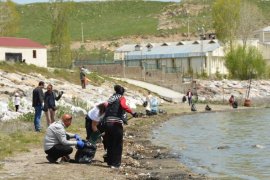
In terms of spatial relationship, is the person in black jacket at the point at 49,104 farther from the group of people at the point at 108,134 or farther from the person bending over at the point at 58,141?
the person bending over at the point at 58,141

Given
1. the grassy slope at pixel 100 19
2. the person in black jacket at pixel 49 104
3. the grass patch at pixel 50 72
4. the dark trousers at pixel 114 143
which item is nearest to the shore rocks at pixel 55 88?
the grass patch at pixel 50 72

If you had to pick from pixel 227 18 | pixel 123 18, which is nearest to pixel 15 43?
pixel 227 18

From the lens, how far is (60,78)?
54312 millimetres

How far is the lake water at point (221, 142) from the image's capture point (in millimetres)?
19297

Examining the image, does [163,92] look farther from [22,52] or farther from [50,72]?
[22,52]

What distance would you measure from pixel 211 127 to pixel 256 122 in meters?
4.90

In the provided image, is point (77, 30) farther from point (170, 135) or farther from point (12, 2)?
point (170, 135)

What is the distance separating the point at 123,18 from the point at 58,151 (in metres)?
150

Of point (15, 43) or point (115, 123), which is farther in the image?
point (15, 43)

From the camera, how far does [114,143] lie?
16.8 m

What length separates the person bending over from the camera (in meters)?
16.4

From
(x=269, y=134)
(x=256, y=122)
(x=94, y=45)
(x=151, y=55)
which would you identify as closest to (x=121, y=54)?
(x=151, y=55)

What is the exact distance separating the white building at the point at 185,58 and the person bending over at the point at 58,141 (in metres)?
65.7

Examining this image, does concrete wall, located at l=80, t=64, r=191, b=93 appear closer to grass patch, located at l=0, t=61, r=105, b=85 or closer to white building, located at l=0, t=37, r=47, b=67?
grass patch, located at l=0, t=61, r=105, b=85
